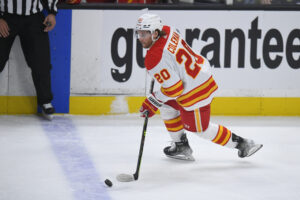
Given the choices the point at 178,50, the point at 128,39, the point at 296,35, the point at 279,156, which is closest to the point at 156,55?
the point at 178,50

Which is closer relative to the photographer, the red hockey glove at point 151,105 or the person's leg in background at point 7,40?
the red hockey glove at point 151,105

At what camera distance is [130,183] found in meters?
4.11

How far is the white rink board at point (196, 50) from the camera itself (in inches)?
235

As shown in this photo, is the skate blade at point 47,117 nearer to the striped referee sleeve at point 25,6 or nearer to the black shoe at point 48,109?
the black shoe at point 48,109

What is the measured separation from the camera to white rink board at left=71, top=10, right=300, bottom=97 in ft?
19.6

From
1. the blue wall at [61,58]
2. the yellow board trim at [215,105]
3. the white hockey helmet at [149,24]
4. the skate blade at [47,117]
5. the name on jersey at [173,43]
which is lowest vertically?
the skate blade at [47,117]

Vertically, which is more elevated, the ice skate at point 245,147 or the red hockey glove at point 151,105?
the red hockey glove at point 151,105

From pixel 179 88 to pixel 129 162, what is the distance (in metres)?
0.70

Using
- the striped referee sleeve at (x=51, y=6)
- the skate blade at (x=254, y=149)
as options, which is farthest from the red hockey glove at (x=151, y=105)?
the striped referee sleeve at (x=51, y=6)

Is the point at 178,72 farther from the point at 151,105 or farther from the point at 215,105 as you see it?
the point at 215,105

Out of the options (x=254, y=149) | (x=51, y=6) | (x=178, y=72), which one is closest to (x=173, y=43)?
(x=178, y=72)

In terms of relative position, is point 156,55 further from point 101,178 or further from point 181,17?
point 181,17

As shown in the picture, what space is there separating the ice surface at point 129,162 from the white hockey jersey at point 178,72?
470mm

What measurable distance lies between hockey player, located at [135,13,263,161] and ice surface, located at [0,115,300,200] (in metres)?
0.15
